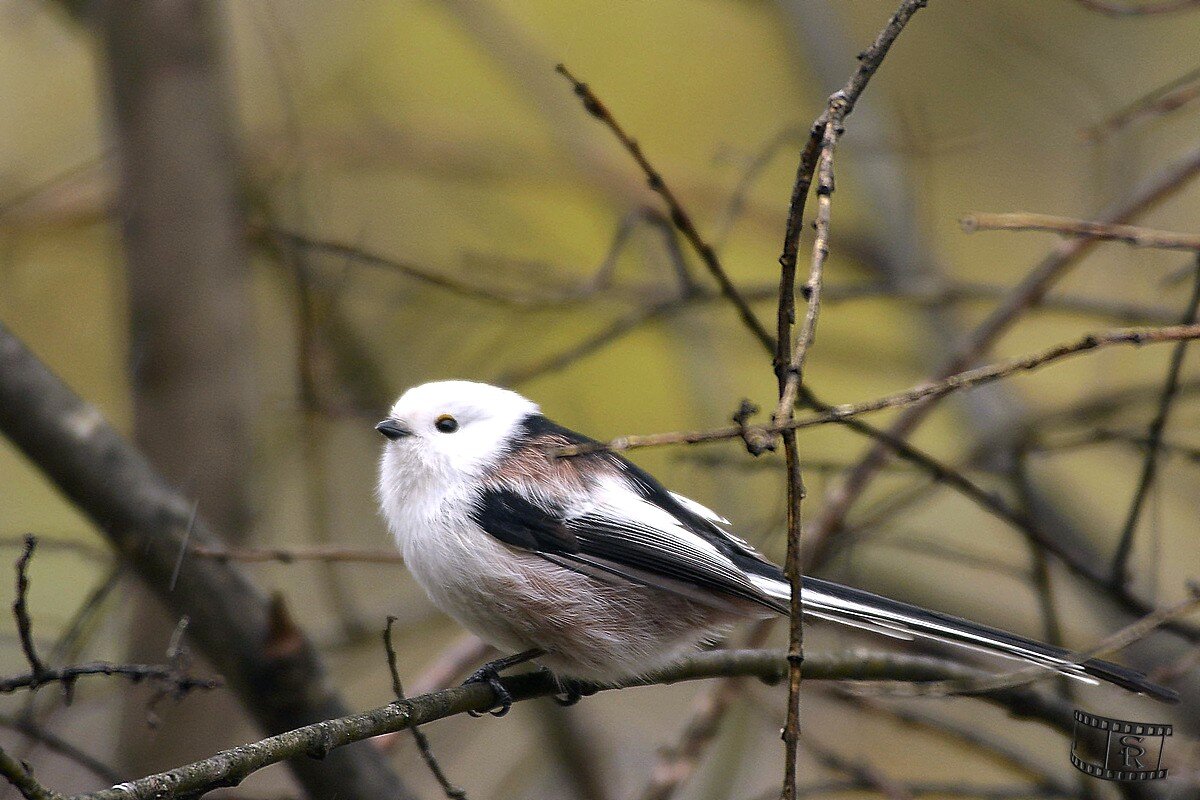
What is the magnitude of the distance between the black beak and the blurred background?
0.37 metres

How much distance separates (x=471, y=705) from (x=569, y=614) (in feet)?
1.04

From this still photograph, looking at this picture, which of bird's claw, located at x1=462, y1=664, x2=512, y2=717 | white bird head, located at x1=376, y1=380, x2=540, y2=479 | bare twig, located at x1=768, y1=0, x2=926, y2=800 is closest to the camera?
bare twig, located at x1=768, y1=0, x2=926, y2=800

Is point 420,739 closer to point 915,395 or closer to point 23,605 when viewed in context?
point 23,605

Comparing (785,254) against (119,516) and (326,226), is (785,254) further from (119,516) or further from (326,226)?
(326,226)

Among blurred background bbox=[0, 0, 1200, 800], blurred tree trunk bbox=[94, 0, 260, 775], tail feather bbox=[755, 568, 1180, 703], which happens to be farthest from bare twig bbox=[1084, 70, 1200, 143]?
blurred tree trunk bbox=[94, 0, 260, 775]

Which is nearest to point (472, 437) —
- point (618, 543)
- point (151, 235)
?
point (618, 543)

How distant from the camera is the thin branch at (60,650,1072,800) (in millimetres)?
1352

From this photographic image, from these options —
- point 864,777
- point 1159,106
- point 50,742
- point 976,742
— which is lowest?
point 50,742

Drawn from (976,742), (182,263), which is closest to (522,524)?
(976,742)

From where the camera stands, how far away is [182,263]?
10.4ft

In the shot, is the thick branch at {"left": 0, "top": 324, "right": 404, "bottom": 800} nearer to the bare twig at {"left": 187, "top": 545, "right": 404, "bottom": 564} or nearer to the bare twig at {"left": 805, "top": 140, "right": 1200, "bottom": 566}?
the bare twig at {"left": 187, "top": 545, "right": 404, "bottom": 564}

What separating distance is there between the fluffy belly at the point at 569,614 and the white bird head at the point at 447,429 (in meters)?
0.25

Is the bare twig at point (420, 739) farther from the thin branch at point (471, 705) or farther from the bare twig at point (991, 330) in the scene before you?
the bare twig at point (991, 330)

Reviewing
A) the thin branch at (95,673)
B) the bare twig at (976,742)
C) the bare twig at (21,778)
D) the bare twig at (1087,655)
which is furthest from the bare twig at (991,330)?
the bare twig at (21,778)
